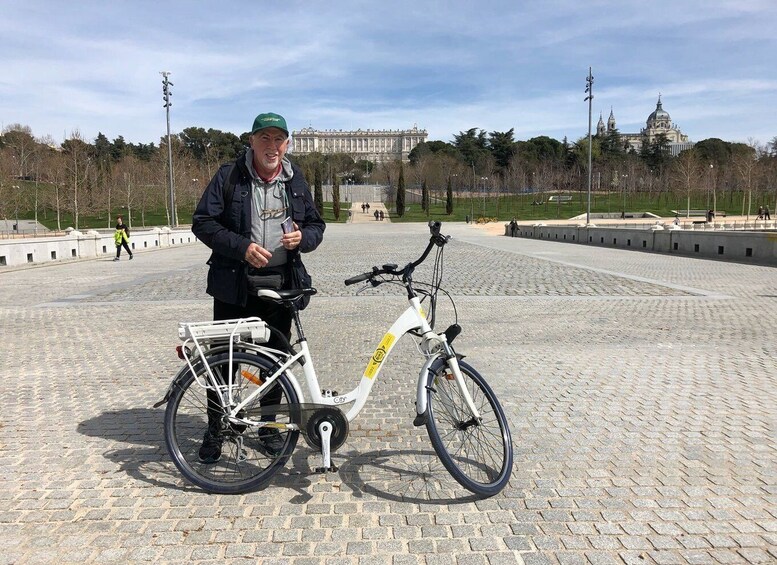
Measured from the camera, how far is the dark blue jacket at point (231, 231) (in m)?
3.36

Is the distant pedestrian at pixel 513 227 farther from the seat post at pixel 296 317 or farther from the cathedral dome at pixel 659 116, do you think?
the cathedral dome at pixel 659 116

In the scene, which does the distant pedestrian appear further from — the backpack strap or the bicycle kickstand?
the bicycle kickstand

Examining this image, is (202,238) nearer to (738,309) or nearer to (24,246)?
(738,309)

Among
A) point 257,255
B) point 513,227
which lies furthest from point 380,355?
point 513,227

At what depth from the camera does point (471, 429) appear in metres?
3.29

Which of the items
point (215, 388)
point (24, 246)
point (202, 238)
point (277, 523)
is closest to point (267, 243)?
point (202, 238)

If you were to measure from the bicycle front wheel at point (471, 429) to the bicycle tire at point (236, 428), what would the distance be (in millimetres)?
799

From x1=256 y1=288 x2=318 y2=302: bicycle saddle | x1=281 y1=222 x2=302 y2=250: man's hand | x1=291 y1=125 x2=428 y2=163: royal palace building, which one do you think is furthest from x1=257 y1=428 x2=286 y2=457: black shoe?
x1=291 y1=125 x2=428 y2=163: royal palace building

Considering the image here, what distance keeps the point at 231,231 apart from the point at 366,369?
45.4 inches

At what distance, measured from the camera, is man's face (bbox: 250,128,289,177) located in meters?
3.45

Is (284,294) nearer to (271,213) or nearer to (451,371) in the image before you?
(271,213)

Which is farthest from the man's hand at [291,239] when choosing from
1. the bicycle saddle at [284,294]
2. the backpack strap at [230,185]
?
the backpack strap at [230,185]

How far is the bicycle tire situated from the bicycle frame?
44 millimetres

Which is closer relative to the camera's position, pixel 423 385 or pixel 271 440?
pixel 423 385
